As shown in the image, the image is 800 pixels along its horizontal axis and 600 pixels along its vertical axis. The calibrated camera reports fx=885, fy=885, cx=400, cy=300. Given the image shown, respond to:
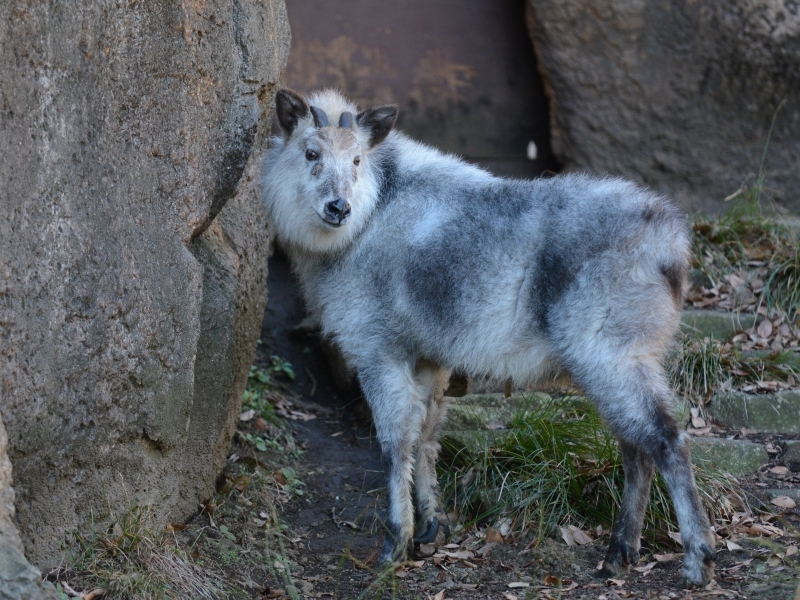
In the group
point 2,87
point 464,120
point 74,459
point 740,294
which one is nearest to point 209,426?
point 74,459

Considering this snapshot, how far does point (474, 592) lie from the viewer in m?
4.14

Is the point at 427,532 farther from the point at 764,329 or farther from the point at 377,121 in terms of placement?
the point at 764,329

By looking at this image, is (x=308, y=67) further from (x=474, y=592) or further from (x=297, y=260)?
(x=474, y=592)

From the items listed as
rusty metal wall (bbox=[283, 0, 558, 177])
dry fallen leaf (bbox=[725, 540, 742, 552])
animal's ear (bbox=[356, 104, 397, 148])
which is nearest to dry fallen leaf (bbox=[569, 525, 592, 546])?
dry fallen leaf (bbox=[725, 540, 742, 552])

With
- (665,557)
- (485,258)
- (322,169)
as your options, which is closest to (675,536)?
(665,557)

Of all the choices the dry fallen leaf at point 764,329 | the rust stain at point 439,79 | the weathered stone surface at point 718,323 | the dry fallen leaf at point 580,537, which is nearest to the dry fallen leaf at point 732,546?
the dry fallen leaf at point 580,537

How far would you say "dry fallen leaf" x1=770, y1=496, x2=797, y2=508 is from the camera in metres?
4.64

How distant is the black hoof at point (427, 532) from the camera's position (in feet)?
15.3

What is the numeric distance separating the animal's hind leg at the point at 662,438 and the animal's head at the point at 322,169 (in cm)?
155

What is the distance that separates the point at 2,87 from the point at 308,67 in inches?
184

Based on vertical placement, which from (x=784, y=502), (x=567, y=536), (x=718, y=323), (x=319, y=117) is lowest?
(x=567, y=536)

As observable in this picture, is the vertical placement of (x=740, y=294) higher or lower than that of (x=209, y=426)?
higher

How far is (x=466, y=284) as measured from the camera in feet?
14.1

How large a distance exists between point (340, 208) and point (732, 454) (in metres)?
2.67
